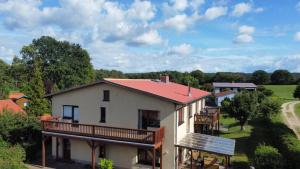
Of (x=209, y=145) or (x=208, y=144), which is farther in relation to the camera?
(x=208, y=144)

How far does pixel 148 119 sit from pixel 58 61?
4184 cm

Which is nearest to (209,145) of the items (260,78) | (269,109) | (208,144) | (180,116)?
(208,144)

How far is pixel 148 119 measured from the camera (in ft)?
69.8

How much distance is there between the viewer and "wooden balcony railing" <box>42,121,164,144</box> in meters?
19.2

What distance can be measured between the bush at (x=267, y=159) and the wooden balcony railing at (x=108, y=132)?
21.2 ft

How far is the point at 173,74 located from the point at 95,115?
76596 millimetres

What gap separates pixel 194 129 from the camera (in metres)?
27.9

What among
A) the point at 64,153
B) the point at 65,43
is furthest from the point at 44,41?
the point at 64,153

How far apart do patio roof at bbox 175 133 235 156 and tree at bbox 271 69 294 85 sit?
10384 centimetres

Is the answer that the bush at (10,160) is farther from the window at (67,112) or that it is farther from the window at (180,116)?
the window at (180,116)

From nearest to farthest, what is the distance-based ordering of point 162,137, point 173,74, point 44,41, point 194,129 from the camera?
point 162,137, point 194,129, point 44,41, point 173,74

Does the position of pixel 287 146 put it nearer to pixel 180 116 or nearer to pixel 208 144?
pixel 208 144

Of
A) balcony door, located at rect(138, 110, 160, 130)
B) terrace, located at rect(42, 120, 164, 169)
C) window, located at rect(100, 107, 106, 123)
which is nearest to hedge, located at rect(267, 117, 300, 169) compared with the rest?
terrace, located at rect(42, 120, 164, 169)

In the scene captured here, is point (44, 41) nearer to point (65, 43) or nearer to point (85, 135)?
point (65, 43)
